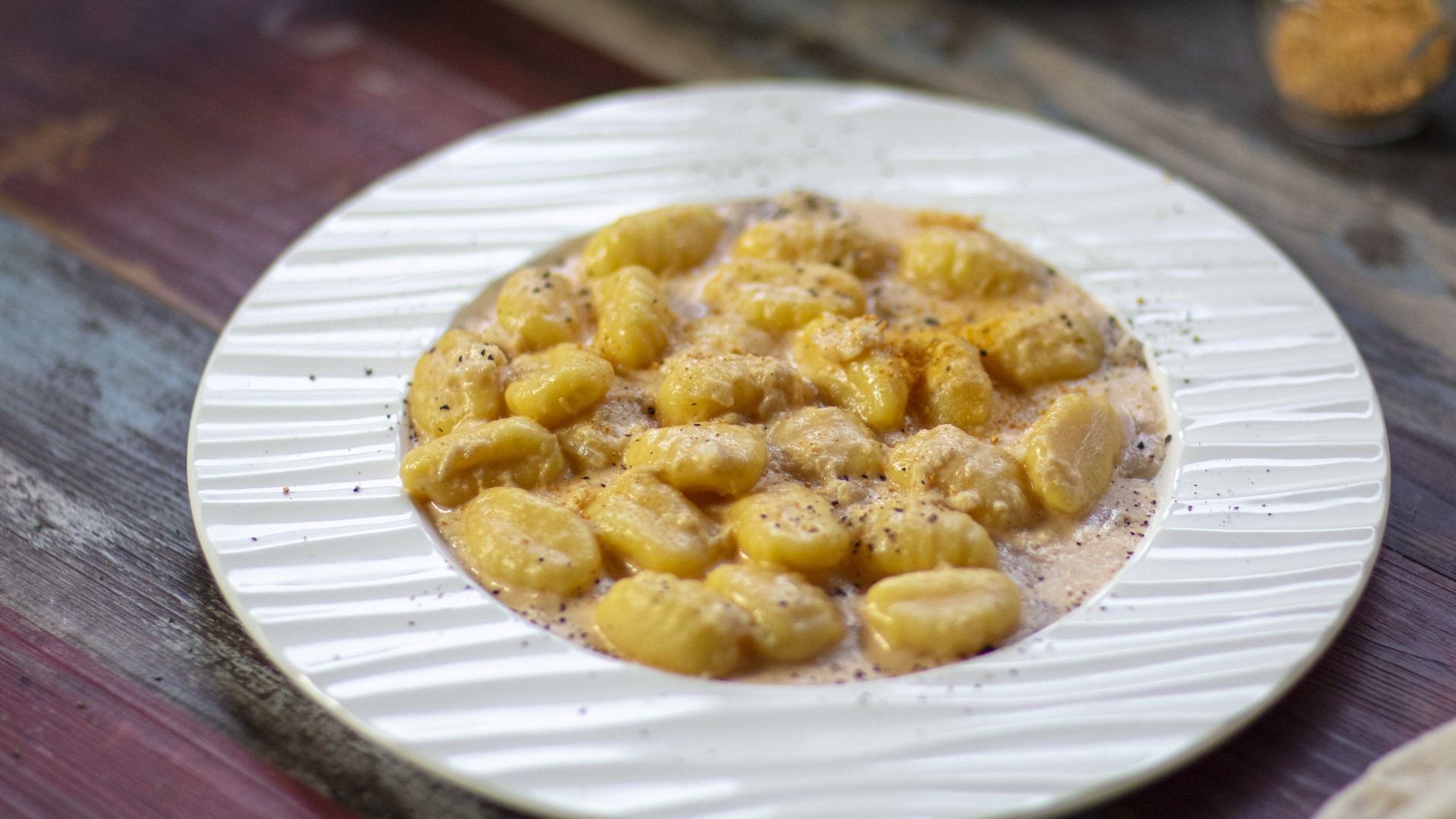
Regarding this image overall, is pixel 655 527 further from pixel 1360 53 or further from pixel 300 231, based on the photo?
pixel 1360 53

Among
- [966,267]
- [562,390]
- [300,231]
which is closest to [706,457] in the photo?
[562,390]

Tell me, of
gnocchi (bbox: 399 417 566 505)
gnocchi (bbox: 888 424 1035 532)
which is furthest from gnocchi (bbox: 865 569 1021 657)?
gnocchi (bbox: 399 417 566 505)

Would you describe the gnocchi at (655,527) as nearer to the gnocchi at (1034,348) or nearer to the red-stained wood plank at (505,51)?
the gnocchi at (1034,348)

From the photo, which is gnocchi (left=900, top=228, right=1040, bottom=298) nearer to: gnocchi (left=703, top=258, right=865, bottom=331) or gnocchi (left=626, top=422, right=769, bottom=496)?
gnocchi (left=703, top=258, right=865, bottom=331)

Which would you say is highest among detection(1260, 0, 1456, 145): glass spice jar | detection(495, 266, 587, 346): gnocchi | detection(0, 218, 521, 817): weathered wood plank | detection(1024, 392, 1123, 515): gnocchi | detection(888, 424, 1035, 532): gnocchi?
detection(1260, 0, 1456, 145): glass spice jar

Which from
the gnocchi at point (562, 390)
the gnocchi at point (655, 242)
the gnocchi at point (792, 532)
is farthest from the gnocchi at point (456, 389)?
the gnocchi at point (792, 532)

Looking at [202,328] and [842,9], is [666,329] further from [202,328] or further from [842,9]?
[842,9]
